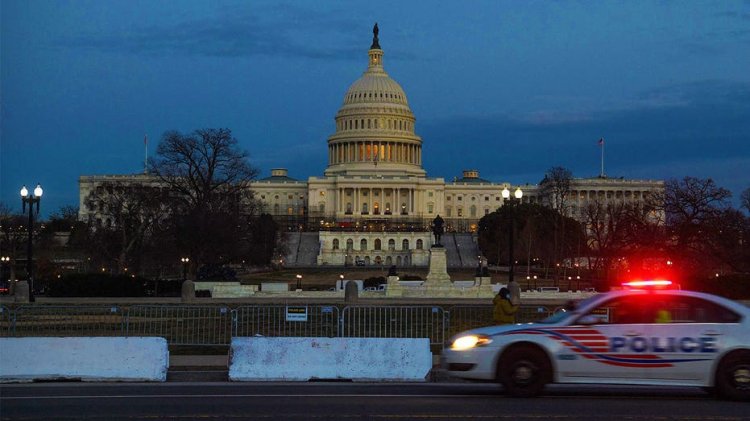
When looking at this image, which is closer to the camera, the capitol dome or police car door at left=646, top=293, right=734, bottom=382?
police car door at left=646, top=293, right=734, bottom=382

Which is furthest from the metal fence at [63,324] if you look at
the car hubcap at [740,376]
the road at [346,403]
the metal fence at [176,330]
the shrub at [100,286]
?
the shrub at [100,286]

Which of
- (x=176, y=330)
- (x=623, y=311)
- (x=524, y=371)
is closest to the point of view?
(x=524, y=371)

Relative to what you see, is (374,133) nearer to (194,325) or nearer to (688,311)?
(194,325)

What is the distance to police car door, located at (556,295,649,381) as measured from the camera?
53.0 ft

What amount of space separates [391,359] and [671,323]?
17.0 ft

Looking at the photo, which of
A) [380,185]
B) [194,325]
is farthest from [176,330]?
[380,185]

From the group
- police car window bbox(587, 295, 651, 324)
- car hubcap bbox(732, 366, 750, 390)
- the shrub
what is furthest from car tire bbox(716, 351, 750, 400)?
the shrub

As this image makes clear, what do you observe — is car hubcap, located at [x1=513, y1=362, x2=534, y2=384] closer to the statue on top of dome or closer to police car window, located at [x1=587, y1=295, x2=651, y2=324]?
police car window, located at [x1=587, y1=295, x2=651, y2=324]

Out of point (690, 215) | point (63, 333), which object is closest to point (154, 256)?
point (690, 215)

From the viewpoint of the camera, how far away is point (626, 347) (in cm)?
1616

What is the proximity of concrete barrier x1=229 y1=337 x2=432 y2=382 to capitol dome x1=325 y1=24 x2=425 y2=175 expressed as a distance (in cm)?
15894

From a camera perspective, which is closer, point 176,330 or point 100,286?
point 176,330

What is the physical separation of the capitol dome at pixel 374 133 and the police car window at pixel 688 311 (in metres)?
162

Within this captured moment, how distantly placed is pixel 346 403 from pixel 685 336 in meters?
4.78
